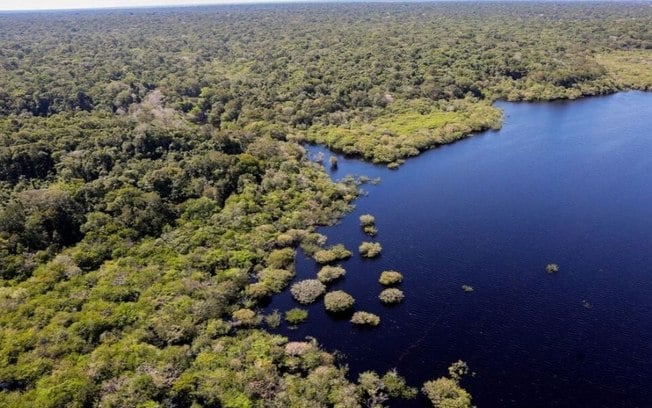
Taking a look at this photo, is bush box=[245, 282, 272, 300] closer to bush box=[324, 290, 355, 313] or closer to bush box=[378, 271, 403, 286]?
bush box=[324, 290, 355, 313]

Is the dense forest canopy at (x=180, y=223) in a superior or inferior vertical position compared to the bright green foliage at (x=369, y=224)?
superior

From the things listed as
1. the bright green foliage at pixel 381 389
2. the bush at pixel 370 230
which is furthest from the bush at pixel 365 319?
the bush at pixel 370 230

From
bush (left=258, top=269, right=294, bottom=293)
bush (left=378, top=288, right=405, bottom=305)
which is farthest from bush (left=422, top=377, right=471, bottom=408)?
bush (left=258, top=269, right=294, bottom=293)

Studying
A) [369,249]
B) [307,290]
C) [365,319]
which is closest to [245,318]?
[307,290]

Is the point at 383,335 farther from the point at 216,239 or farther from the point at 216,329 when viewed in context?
the point at 216,239

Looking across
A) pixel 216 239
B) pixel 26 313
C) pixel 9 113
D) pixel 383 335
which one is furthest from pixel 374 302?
pixel 9 113

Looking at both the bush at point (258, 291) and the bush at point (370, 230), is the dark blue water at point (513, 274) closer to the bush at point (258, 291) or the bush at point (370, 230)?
the bush at point (370, 230)
